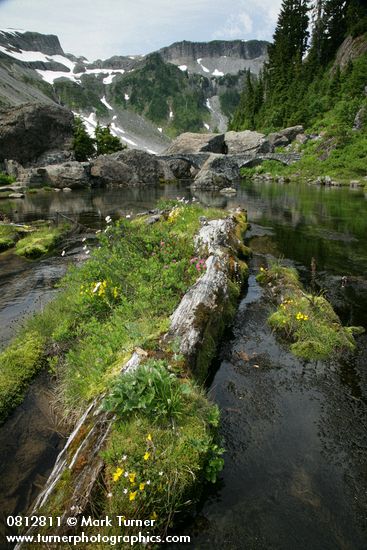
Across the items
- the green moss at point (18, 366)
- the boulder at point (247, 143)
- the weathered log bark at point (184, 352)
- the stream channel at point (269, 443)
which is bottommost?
the stream channel at point (269, 443)

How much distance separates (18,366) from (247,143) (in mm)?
81922

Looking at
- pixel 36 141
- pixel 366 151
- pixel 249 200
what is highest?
pixel 36 141

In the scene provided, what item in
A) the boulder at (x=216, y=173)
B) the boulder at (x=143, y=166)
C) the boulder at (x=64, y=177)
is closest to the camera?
the boulder at (x=216, y=173)

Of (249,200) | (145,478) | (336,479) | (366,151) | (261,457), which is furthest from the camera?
(366,151)

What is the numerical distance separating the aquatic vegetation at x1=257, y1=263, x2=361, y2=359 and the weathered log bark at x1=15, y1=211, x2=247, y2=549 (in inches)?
60.8

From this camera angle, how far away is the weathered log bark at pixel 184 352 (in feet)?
12.8

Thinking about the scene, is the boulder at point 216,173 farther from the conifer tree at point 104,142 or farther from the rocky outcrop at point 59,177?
the conifer tree at point 104,142

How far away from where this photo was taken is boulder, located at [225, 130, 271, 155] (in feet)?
249

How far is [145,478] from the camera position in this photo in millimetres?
3852

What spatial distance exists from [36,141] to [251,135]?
50863 mm

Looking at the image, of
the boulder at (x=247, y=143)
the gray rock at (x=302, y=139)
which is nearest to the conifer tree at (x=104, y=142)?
the boulder at (x=247, y=143)

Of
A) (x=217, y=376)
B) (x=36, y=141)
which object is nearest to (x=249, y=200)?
(x=217, y=376)

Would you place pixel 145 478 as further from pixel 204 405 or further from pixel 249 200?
pixel 249 200

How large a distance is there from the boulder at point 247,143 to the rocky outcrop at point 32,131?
40.1 metres
